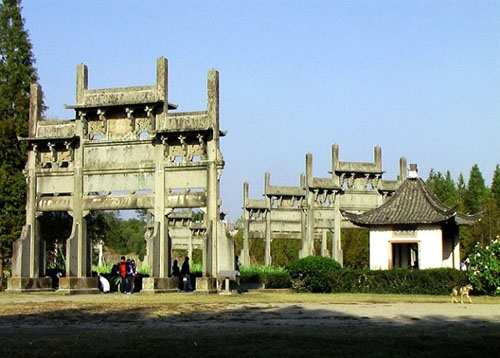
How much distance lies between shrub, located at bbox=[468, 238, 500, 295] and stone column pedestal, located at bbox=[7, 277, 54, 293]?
19.4 metres

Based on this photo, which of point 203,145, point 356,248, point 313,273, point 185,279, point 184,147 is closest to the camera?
point 203,145

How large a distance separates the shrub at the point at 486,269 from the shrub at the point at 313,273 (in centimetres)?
629

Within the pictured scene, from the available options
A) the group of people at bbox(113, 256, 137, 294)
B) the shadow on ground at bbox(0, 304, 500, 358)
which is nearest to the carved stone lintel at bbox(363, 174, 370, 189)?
the group of people at bbox(113, 256, 137, 294)

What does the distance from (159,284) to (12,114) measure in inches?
563

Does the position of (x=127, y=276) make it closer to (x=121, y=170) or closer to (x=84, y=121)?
(x=121, y=170)

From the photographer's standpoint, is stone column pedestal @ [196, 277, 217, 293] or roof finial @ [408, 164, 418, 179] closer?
stone column pedestal @ [196, 277, 217, 293]

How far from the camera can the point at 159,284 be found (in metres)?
35.6

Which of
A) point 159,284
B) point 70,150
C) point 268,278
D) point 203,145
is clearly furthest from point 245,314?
point 268,278

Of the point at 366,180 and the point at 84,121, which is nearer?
the point at 84,121

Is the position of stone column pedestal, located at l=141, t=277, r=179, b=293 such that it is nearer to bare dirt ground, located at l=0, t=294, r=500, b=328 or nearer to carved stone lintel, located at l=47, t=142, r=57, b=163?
bare dirt ground, located at l=0, t=294, r=500, b=328

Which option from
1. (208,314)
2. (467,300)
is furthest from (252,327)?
(467,300)

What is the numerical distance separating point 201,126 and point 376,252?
10.7 metres

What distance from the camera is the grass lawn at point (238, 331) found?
13469mm

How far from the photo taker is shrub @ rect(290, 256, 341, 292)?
35925 mm
